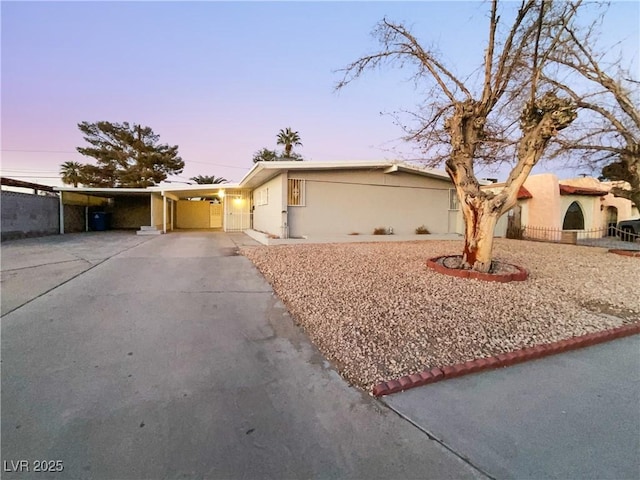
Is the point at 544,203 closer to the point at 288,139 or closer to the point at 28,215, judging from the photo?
the point at 288,139

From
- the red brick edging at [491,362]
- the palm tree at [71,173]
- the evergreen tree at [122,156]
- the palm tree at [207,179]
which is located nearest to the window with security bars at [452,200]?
the red brick edging at [491,362]

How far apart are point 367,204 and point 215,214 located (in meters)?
13.7

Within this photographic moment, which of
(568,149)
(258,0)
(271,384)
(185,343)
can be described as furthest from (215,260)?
(568,149)

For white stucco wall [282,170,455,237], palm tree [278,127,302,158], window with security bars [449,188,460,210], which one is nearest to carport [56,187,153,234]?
white stucco wall [282,170,455,237]

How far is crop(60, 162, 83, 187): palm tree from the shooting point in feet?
91.1

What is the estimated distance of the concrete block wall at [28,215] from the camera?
37.9 ft

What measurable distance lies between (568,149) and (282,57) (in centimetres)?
1072

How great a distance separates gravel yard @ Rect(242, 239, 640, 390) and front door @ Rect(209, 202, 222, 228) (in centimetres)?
1623

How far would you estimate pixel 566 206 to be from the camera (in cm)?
1628

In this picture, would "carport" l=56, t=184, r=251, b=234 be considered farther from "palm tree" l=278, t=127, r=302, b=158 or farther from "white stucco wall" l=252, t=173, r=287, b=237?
"palm tree" l=278, t=127, r=302, b=158

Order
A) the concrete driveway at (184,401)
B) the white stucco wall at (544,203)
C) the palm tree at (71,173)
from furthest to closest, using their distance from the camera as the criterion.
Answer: the palm tree at (71,173), the white stucco wall at (544,203), the concrete driveway at (184,401)

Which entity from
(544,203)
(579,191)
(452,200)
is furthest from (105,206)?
(579,191)

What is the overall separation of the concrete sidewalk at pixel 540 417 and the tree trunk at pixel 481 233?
3.37 metres

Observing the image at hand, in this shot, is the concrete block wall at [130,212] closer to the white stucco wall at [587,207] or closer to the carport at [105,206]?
the carport at [105,206]
